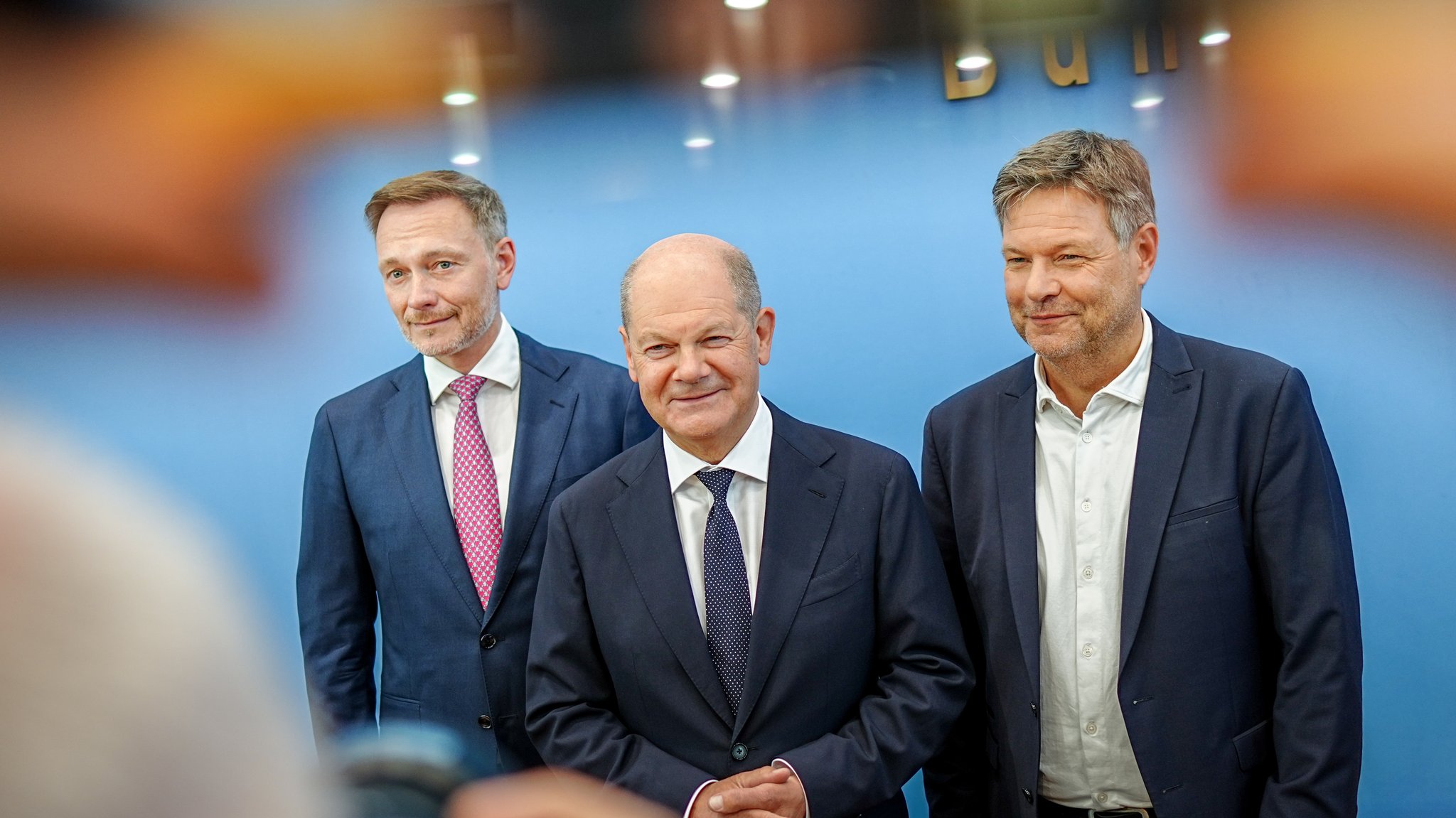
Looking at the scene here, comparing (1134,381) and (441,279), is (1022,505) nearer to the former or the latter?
(1134,381)

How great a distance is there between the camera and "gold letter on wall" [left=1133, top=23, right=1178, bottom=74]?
3672 mm

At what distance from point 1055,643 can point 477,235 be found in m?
1.78

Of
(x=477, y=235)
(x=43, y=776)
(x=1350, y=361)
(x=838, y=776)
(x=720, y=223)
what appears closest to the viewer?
(x=43, y=776)

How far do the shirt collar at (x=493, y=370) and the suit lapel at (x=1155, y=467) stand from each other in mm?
1550

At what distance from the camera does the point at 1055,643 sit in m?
2.73

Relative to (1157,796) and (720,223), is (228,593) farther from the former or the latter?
(720,223)

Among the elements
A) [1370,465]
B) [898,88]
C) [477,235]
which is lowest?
[1370,465]

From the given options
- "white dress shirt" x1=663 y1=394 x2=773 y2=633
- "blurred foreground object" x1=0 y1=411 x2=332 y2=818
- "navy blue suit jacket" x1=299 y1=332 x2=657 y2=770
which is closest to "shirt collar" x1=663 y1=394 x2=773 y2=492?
"white dress shirt" x1=663 y1=394 x2=773 y2=633

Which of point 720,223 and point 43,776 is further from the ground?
point 720,223

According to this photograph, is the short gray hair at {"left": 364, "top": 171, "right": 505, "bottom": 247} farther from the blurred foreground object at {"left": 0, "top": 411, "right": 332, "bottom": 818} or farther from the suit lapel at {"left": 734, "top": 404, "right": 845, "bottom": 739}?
the blurred foreground object at {"left": 0, "top": 411, "right": 332, "bottom": 818}

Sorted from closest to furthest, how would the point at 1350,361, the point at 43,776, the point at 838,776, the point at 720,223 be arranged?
the point at 43,776 → the point at 838,776 → the point at 1350,361 → the point at 720,223

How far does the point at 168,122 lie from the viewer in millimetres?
4152

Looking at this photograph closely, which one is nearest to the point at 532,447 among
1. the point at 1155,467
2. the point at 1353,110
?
the point at 1155,467

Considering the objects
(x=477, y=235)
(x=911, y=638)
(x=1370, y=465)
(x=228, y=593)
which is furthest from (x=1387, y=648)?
(x=228, y=593)
